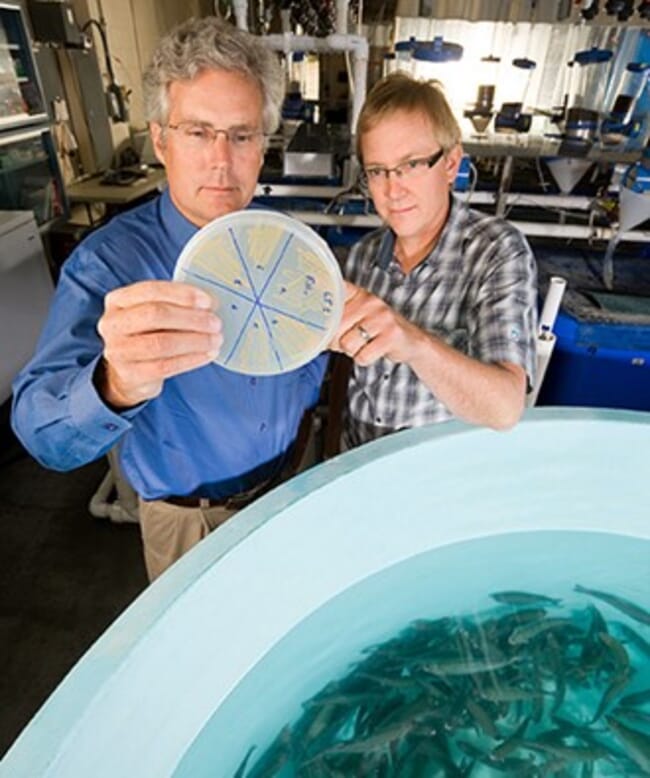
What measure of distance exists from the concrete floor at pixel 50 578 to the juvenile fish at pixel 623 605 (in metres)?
1.46

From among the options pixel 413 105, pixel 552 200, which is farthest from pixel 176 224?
pixel 552 200

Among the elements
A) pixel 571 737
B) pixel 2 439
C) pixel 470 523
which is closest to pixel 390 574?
pixel 470 523

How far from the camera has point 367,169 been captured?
115cm

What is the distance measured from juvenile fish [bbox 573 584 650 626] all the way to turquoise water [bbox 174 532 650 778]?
12mm

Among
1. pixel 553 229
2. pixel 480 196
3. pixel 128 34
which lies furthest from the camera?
pixel 128 34

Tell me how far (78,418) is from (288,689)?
0.73 metres

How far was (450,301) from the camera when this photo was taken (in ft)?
3.88

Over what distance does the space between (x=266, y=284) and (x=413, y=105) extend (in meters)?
0.60

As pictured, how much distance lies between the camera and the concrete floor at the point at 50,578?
163 centimetres

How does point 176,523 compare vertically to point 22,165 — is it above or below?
below

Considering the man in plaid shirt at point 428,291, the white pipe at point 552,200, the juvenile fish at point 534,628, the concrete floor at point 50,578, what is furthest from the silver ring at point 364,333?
the white pipe at point 552,200

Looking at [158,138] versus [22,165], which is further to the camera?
[22,165]

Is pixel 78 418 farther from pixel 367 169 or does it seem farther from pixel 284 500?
pixel 367 169

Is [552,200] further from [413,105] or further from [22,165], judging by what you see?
[22,165]
